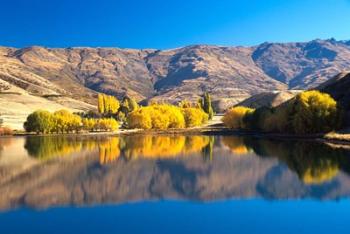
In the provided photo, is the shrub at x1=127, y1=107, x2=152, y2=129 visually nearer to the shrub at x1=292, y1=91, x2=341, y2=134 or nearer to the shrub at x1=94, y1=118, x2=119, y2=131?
the shrub at x1=94, y1=118, x2=119, y2=131

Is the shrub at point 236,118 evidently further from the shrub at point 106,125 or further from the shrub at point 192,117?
the shrub at point 106,125

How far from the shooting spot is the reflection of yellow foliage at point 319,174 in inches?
1973

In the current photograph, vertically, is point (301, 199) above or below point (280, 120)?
below

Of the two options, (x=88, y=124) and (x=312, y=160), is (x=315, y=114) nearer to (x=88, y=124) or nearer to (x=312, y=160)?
(x=312, y=160)

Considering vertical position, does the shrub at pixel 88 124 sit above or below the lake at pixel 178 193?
above

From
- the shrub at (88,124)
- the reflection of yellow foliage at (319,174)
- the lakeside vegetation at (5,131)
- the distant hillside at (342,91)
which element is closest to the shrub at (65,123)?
the shrub at (88,124)

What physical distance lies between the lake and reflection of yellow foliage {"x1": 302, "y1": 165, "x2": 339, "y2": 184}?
116 millimetres

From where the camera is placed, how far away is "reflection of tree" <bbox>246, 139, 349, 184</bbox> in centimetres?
5363

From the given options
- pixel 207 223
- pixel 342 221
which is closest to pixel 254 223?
pixel 207 223

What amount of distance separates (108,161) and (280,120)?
205 feet

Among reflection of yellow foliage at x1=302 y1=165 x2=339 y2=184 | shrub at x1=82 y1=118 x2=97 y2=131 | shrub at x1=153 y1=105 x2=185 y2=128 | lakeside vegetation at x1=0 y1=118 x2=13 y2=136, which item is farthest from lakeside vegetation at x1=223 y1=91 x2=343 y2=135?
lakeside vegetation at x1=0 y1=118 x2=13 y2=136

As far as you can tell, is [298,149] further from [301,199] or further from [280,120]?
[301,199]

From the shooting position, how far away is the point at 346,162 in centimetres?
6300

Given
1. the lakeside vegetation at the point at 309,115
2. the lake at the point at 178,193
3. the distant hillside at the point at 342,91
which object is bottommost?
the lake at the point at 178,193
